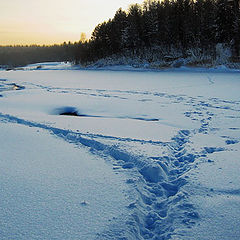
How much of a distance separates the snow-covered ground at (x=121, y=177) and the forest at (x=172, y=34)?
18830 mm

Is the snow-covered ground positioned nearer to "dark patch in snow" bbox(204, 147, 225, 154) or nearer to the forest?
"dark patch in snow" bbox(204, 147, 225, 154)

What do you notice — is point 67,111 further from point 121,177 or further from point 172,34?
point 172,34

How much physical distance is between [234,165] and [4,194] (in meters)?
3.05

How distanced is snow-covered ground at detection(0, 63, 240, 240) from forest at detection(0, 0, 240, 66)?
61.8ft

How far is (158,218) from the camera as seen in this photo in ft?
7.70

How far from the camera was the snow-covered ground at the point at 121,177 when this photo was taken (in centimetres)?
217

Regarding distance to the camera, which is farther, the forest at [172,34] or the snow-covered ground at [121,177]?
the forest at [172,34]

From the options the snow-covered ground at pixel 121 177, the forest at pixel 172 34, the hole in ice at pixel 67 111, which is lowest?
the snow-covered ground at pixel 121 177

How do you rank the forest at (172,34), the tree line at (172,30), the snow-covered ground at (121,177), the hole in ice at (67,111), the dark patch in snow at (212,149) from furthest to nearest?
the tree line at (172,30) < the forest at (172,34) < the hole in ice at (67,111) < the dark patch in snow at (212,149) < the snow-covered ground at (121,177)

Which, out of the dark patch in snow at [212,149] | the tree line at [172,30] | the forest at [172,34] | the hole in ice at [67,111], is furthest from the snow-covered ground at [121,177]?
the tree line at [172,30]

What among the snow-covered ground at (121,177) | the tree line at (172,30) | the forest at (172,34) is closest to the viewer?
the snow-covered ground at (121,177)

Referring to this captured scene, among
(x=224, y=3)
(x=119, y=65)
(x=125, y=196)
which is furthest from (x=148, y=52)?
(x=125, y=196)

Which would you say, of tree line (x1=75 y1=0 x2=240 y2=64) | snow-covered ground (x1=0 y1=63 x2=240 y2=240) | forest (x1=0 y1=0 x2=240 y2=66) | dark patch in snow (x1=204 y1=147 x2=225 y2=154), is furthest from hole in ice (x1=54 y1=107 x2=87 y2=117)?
tree line (x1=75 y1=0 x2=240 y2=64)

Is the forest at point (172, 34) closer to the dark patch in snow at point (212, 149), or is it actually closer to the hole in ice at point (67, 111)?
the hole in ice at point (67, 111)
